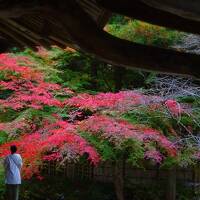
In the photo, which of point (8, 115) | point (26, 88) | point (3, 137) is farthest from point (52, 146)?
point (8, 115)

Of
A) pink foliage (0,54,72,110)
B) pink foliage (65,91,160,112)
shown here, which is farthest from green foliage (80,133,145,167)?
pink foliage (0,54,72,110)

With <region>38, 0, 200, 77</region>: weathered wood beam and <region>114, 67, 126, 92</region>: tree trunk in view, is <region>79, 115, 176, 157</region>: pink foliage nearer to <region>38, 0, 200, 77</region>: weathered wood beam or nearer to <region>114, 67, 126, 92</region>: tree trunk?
<region>114, 67, 126, 92</region>: tree trunk

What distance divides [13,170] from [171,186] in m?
4.30

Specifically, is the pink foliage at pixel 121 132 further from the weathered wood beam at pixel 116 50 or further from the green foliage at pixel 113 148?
the weathered wood beam at pixel 116 50

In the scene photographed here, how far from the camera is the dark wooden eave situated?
1.87 metres

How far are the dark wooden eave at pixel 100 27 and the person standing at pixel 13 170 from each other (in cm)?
531

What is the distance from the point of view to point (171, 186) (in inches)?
420

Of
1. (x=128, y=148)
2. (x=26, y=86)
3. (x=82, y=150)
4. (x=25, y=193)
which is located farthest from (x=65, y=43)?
(x=25, y=193)

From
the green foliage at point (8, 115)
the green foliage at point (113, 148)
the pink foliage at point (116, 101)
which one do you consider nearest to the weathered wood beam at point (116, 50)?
the green foliage at point (113, 148)

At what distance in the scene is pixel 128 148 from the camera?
29.6ft

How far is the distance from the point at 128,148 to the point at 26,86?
8.10ft

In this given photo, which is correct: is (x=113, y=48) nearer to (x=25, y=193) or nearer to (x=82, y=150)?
(x=82, y=150)

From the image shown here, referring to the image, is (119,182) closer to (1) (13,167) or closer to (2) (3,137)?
(2) (3,137)

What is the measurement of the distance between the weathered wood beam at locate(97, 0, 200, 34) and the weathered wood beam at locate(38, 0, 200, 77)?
12cm
